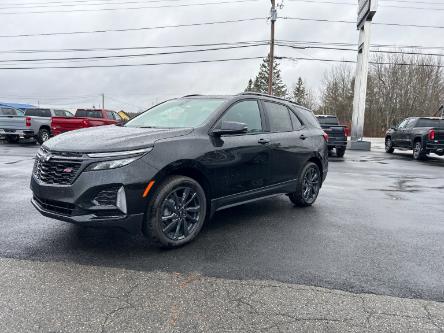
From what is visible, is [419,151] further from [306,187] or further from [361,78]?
[306,187]

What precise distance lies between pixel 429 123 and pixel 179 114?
1566 cm

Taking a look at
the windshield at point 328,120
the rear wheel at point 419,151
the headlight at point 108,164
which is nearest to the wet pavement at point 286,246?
the headlight at point 108,164

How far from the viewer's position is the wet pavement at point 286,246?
11.7 feet

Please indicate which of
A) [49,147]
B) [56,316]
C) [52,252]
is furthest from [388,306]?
[49,147]

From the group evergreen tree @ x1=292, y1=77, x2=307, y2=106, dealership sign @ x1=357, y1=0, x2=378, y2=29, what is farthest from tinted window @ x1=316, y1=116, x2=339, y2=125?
evergreen tree @ x1=292, y1=77, x2=307, y2=106

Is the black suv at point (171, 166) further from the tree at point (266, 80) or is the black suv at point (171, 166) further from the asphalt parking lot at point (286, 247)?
the tree at point (266, 80)

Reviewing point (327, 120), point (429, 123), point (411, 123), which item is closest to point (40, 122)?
point (327, 120)

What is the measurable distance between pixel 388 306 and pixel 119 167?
2679 millimetres

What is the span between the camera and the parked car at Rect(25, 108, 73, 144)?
1867 cm

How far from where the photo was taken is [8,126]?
18656 mm

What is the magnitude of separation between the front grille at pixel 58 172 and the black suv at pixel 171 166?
0.4 inches

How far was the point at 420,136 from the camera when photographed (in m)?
16.4

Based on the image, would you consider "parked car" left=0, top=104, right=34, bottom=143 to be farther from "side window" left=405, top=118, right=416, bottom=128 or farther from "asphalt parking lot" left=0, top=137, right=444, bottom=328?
"side window" left=405, top=118, right=416, bottom=128

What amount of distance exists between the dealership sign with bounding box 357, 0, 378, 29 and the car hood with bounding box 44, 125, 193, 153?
18.2m
